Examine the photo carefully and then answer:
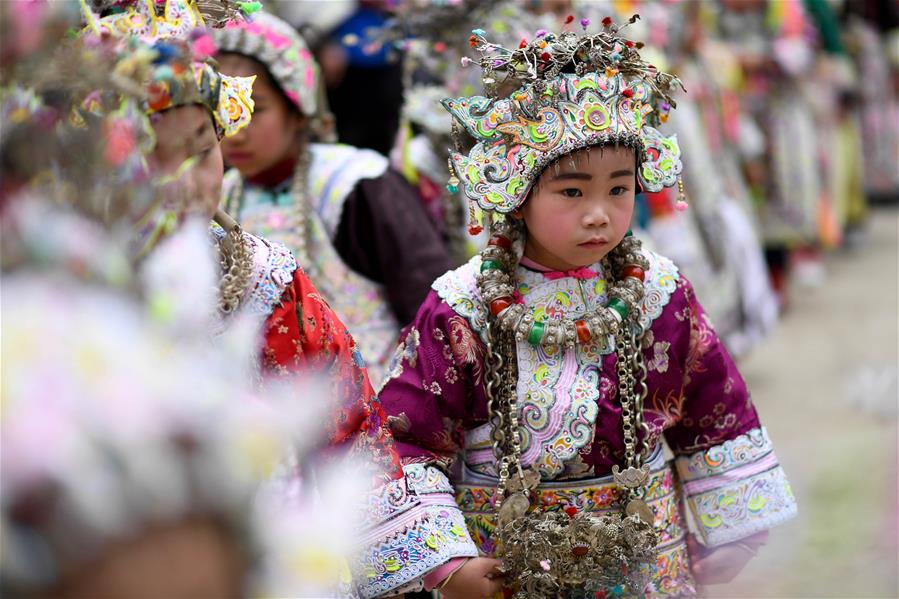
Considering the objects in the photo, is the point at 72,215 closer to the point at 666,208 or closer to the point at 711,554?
the point at 711,554

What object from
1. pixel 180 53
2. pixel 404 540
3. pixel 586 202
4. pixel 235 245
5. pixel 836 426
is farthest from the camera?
pixel 836 426

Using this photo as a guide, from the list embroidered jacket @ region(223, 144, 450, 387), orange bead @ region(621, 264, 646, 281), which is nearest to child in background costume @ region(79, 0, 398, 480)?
orange bead @ region(621, 264, 646, 281)

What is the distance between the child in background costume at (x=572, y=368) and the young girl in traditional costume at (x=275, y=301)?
0.11m

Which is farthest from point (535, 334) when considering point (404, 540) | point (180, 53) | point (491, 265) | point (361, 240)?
point (361, 240)

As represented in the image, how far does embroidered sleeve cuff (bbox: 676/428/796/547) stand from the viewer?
2809 millimetres

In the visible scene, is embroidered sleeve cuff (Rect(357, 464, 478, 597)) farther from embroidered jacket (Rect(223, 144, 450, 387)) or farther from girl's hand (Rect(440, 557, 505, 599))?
embroidered jacket (Rect(223, 144, 450, 387))

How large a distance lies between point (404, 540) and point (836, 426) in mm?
3950

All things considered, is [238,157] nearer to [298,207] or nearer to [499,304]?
[298,207]

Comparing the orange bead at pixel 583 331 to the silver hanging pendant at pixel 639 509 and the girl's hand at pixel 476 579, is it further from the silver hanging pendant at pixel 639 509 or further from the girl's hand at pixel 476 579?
the girl's hand at pixel 476 579

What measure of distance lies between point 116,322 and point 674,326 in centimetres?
161

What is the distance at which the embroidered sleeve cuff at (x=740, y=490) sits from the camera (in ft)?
9.21

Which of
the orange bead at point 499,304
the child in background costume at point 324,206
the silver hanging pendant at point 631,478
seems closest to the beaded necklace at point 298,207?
the child in background costume at point 324,206

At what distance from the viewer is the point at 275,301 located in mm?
2342

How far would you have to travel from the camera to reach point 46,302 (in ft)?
4.34
